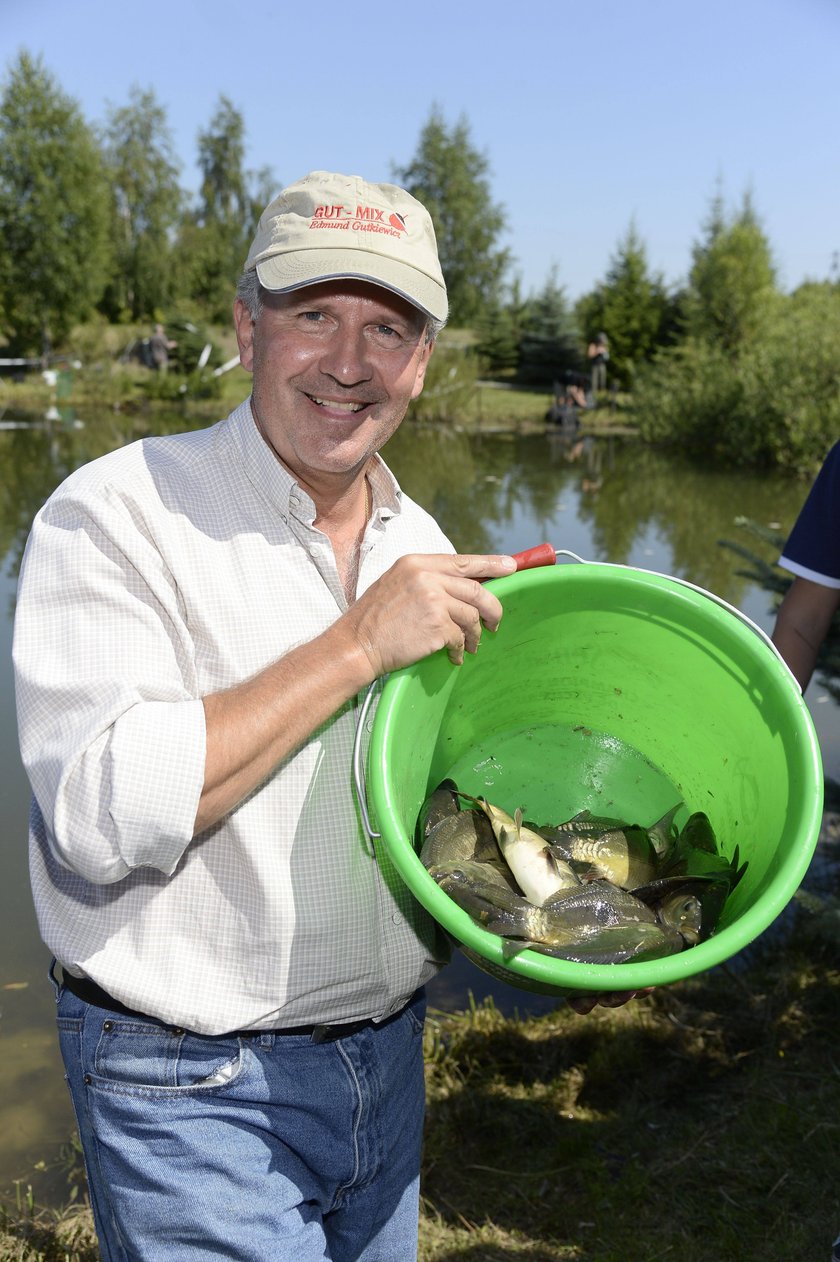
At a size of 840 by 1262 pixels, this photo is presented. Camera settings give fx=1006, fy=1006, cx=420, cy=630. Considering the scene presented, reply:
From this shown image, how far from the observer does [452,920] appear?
128 cm

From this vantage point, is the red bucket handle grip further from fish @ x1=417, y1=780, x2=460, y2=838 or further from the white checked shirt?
fish @ x1=417, y1=780, x2=460, y2=838

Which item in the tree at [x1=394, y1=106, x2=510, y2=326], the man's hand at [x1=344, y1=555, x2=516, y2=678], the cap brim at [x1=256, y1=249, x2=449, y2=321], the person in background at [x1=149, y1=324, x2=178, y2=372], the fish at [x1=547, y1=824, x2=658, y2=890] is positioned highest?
the tree at [x1=394, y1=106, x2=510, y2=326]

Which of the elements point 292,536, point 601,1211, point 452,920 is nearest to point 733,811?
point 452,920

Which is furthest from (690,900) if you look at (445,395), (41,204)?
(41,204)

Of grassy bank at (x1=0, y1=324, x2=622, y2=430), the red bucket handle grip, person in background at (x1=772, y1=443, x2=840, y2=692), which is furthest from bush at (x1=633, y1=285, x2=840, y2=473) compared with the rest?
the red bucket handle grip

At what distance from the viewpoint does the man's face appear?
1632 millimetres

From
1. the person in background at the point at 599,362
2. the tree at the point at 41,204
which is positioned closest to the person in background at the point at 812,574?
the person in background at the point at 599,362

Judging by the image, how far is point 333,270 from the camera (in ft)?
5.10

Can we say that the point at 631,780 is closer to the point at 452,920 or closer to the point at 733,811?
the point at 733,811

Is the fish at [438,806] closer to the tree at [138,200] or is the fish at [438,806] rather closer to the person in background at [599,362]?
the person in background at [599,362]

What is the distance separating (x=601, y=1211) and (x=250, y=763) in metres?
1.99

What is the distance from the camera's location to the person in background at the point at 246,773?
130cm

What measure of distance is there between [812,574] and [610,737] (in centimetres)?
67

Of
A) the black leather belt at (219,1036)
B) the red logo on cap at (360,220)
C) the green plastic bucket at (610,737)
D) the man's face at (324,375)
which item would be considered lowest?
the black leather belt at (219,1036)
